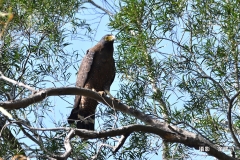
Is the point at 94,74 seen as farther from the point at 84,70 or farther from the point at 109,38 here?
the point at 109,38

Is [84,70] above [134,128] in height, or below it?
above

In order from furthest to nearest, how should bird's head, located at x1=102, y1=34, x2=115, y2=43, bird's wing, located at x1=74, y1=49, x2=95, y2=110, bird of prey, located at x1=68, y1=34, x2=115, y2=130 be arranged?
bird's head, located at x1=102, y1=34, x2=115, y2=43 < bird's wing, located at x1=74, y1=49, x2=95, y2=110 < bird of prey, located at x1=68, y1=34, x2=115, y2=130

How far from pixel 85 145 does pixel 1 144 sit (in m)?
0.79

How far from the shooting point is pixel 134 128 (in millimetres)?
3787

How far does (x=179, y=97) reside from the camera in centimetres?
472

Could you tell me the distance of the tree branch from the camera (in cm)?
351

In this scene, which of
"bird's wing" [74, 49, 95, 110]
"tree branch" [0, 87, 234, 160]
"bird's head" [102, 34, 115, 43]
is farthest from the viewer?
"bird's head" [102, 34, 115, 43]

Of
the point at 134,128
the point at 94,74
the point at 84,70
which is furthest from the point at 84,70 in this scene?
the point at 134,128

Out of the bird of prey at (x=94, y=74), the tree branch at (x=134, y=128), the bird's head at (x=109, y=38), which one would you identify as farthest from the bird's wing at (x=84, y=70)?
the tree branch at (x=134, y=128)

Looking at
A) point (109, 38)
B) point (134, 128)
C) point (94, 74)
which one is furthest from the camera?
point (109, 38)

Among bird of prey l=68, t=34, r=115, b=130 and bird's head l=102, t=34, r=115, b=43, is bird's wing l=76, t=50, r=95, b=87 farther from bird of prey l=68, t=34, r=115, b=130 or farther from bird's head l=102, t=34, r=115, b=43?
bird's head l=102, t=34, r=115, b=43

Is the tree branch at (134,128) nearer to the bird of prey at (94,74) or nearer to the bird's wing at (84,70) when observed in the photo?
the bird of prey at (94,74)

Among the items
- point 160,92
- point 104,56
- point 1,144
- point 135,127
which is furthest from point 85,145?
point 104,56

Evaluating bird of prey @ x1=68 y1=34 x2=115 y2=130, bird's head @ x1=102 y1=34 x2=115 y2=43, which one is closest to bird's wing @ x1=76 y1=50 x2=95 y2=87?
bird of prey @ x1=68 y1=34 x2=115 y2=130
